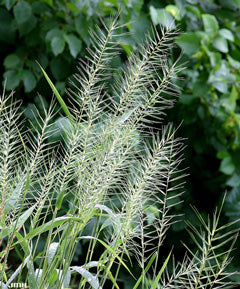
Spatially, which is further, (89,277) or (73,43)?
(73,43)

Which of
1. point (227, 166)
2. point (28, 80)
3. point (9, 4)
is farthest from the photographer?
point (227, 166)

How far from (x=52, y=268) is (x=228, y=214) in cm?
106

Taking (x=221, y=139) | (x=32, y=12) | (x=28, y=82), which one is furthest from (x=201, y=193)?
(x=32, y=12)

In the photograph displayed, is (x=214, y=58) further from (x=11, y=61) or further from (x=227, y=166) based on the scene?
(x=11, y=61)

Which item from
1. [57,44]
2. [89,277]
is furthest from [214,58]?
[89,277]

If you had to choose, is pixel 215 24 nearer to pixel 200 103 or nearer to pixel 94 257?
pixel 200 103

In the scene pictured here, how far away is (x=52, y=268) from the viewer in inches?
22.0

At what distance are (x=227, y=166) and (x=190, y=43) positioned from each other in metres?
0.43

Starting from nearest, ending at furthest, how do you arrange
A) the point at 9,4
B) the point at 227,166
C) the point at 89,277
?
1. the point at 89,277
2. the point at 9,4
3. the point at 227,166

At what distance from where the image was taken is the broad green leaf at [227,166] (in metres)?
1.57

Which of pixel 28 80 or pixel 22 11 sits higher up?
pixel 22 11

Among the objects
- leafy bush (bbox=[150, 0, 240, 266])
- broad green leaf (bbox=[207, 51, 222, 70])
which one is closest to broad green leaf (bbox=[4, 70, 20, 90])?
leafy bush (bbox=[150, 0, 240, 266])

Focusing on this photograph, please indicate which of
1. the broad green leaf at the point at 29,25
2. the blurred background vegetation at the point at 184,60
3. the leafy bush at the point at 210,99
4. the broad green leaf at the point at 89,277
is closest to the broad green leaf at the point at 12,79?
the blurred background vegetation at the point at 184,60

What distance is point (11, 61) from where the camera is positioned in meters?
1.51
